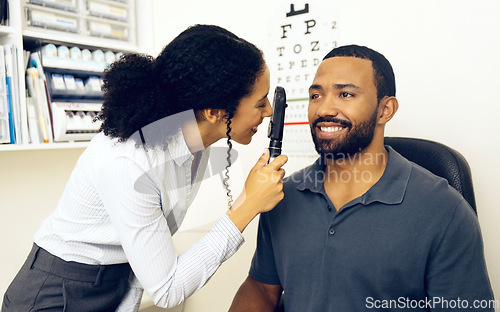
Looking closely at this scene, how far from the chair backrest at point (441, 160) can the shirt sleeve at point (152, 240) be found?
535 mm

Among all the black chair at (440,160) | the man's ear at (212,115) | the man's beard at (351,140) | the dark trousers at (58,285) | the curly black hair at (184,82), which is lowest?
the dark trousers at (58,285)

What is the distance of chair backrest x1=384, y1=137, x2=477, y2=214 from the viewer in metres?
0.96

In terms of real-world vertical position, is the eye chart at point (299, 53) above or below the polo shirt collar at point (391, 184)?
above

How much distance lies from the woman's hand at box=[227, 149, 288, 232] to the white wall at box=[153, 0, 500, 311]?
2.05 feet

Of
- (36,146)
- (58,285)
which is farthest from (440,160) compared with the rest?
(36,146)

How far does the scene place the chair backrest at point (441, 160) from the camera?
37.8 inches

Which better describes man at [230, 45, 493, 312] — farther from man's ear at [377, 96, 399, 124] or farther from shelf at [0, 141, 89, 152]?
shelf at [0, 141, 89, 152]

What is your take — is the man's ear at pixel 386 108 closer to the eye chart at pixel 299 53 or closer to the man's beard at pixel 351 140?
the man's beard at pixel 351 140

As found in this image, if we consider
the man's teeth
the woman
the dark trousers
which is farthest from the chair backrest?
the dark trousers

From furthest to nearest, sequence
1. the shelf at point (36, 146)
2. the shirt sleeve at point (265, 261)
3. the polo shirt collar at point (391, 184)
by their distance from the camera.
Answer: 1. the shelf at point (36, 146)
2. the shirt sleeve at point (265, 261)
3. the polo shirt collar at point (391, 184)

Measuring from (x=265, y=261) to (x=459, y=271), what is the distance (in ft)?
1.63

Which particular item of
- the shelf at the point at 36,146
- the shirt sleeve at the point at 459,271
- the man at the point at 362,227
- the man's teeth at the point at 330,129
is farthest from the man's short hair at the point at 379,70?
the shelf at the point at 36,146

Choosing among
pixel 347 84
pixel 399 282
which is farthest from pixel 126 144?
pixel 399 282

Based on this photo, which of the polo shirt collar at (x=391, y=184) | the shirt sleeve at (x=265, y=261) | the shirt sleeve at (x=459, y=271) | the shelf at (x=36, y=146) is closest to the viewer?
the shirt sleeve at (x=459, y=271)
